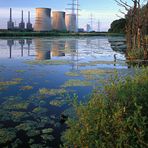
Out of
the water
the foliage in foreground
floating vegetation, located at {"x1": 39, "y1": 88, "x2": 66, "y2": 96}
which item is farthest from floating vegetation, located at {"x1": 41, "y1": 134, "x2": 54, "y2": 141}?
floating vegetation, located at {"x1": 39, "y1": 88, "x2": 66, "y2": 96}

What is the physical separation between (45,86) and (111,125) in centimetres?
887

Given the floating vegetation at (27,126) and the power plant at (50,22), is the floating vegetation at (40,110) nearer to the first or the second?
the floating vegetation at (27,126)

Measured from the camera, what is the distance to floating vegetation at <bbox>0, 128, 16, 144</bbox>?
6.77 meters

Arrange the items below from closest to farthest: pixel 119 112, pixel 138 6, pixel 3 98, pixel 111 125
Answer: pixel 119 112 < pixel 111 125 < pixel 3 98 < pixel 138 6

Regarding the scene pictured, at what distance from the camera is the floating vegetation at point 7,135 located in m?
6.77

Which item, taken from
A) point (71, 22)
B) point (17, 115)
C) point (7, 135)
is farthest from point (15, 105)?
point (71, 22)

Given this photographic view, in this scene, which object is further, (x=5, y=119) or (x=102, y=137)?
(x=5, y=119)

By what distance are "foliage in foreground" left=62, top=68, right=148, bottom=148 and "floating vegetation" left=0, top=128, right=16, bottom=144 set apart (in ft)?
8.77

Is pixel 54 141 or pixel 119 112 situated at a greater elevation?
pixel 119 112

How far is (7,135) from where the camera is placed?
7066 mm

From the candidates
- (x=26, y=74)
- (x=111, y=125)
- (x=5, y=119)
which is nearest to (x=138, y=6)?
(x=26, y=74)

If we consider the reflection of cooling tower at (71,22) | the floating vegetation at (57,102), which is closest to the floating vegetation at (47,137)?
the floating vegetation at (57,102)

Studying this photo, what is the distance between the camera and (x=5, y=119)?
817 cm

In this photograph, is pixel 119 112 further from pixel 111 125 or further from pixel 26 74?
pixel 26 74
